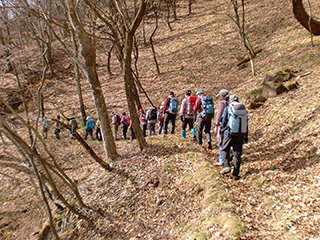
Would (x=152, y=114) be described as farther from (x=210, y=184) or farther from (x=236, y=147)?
(x=210, y=184)

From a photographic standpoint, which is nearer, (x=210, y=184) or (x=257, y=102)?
(x=210, y=184)

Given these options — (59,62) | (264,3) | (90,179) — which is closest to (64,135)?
(90,179)

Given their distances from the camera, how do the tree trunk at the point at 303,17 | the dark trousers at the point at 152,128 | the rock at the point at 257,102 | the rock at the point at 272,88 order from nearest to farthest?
the rock at the point at 272,88, the rock at the point at 257,102, the dark trousers at the point at 152,128, the tree trunk at the point at 303,17

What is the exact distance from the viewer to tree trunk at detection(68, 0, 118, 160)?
5991 mm

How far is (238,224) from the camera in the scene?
335 centimetres

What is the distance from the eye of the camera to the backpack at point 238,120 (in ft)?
16.7

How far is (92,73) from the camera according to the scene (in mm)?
6461

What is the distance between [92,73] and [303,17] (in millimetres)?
12134

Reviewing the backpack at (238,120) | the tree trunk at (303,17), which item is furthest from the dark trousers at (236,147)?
the tree trunk at (303,17)

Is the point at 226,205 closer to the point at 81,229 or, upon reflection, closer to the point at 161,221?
the point at 161,221

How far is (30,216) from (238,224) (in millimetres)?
8819

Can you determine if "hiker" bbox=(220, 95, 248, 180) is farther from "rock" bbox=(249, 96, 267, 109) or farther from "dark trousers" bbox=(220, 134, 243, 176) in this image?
"rock" bbox=(249, 96, 267, 109)

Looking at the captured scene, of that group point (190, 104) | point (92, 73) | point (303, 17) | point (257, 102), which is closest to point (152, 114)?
point (190, 104)

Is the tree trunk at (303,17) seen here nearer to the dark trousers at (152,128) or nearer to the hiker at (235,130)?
the hiker at (235,130)
